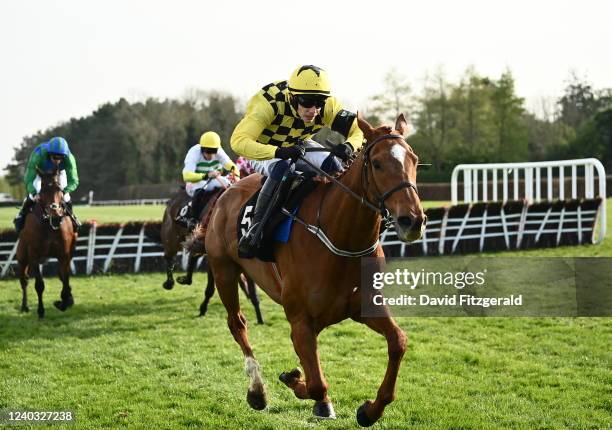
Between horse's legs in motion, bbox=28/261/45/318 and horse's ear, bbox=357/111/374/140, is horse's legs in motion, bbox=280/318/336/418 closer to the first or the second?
horse's ear, bbox=357/111/374/140

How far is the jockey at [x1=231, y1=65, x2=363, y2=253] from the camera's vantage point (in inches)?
205

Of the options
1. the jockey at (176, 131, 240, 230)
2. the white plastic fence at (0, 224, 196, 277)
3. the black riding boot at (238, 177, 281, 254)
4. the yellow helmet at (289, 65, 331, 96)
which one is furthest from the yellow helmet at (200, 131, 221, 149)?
the yellow helmet at (289, 65, 331, 96)

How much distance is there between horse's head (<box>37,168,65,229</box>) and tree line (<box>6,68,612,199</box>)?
144 ft

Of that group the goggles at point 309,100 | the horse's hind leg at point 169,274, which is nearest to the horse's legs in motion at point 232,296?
the goggles at point 309,100

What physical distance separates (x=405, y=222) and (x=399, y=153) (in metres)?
0.49

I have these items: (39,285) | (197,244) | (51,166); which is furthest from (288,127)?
(39,285)

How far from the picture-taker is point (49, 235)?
10867 millimetres

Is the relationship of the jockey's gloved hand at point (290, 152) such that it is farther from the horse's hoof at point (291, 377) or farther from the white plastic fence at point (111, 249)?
the white plastic fence at point (111, 249)

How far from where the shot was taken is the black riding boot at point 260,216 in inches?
209

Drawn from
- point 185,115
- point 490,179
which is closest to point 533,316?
point 490,179

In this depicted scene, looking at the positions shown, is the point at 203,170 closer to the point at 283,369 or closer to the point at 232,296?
the point at 283,369

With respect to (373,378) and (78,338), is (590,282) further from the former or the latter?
(78,338)

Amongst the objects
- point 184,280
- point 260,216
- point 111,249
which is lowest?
point 111,249

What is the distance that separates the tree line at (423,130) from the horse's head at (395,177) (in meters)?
49.7
